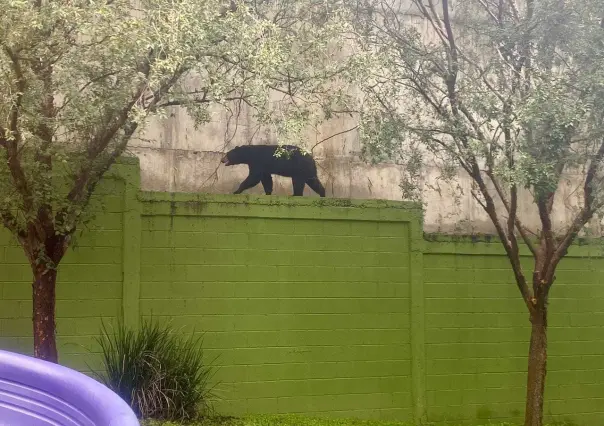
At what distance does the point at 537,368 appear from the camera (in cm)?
687

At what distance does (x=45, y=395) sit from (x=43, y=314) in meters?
2.64

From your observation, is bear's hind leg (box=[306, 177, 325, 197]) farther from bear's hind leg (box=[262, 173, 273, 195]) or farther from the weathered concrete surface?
bear's hind leg (box=[262, 173, 273, 195])

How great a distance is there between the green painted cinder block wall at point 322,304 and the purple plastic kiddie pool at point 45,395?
11.8 ft

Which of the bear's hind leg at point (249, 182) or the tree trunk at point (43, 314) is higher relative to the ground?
the bear's hind leg at point (249, 182)

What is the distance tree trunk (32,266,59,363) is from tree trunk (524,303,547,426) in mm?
4763

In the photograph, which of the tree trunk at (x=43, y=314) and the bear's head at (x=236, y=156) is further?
the bear's head at (x=236, y=156)

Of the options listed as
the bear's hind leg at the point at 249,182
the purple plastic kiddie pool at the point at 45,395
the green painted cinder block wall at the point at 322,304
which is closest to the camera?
the purple plastic kiddie pool at the point at 45,395

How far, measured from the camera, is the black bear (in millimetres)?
8242

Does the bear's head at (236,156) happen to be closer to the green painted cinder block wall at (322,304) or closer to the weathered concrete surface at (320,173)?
the weathered concrete surface at (320,173)

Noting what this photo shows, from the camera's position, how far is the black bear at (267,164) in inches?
324

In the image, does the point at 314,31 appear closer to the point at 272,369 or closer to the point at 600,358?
the point at 272,369

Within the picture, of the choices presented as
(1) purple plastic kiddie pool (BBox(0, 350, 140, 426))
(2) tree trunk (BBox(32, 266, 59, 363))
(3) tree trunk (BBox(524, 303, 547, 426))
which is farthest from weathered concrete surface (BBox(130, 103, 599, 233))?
(1) purple plastic kiddie pool (BBox(0, 350, 140, 426))

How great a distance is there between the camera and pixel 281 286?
7.58 metres

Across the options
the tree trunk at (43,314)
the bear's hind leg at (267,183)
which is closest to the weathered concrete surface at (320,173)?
the bear's hind leg at (267,183)
